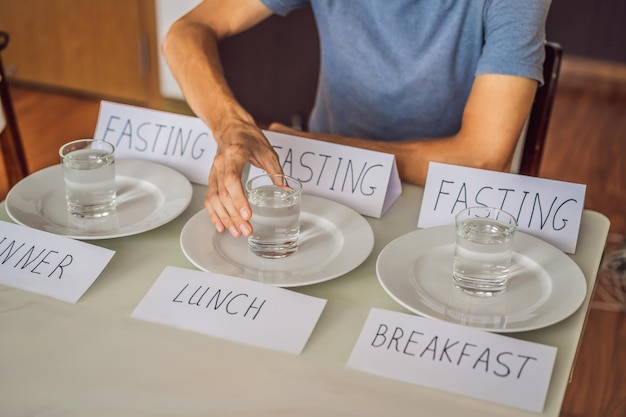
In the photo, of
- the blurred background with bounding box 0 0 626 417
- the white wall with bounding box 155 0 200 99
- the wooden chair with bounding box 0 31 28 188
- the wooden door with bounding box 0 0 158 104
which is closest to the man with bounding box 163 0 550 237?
the wooden chair with bounding box 0 31 28 188

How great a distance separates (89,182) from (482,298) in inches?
20.3

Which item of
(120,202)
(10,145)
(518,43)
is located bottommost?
(10,145)

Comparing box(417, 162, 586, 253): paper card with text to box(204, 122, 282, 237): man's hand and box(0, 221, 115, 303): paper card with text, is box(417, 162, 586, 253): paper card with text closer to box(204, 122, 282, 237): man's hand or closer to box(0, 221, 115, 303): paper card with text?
box(204, 122, 282, 237): man's hand

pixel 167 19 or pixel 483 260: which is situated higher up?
pixel 483 260

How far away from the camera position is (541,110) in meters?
1.42

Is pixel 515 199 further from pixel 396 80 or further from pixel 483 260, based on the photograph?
pixel 396 80

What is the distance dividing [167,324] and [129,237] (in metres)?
0.21

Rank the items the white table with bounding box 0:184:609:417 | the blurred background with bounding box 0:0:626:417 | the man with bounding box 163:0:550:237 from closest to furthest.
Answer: the white table with bounding box 0:184:609:417, the man with bounding box 163:0:550:237, the blurred background with bounding box 0:0:626:417

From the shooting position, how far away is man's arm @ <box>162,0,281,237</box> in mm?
978

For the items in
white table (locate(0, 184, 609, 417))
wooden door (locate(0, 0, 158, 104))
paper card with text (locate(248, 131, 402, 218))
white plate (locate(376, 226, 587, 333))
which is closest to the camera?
white table (locate(0, 184, 609, 417))

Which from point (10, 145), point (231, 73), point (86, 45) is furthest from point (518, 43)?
point (86, 45)

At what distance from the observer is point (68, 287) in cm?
89

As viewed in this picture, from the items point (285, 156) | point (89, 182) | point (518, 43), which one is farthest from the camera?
point (518, 43)

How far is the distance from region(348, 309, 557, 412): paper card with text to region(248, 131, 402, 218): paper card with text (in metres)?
0.28
